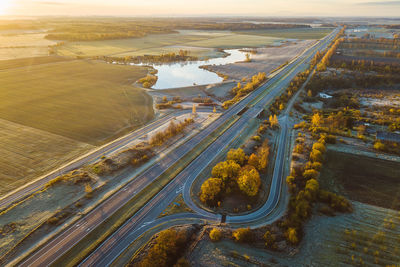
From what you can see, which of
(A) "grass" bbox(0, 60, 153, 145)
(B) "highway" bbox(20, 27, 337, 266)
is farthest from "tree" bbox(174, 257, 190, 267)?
(A) "grass" bbox(0, 60, 153, 145)

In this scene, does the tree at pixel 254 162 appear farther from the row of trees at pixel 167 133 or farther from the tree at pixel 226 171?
the row of trees at pixel 167 133

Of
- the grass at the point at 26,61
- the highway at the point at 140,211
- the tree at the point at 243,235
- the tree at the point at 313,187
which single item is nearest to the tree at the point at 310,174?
the tree at the point at 313,187

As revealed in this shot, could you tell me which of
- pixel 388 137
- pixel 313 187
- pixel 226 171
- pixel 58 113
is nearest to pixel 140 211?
pixel 226 171

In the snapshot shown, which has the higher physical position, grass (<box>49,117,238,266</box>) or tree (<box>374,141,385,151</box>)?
tree (<box>374,141,385,151</box>)

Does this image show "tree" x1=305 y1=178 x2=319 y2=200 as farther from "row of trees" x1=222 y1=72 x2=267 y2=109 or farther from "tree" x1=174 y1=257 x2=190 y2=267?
"row of trees" x1=222 y1=72 x2=267 y2=109

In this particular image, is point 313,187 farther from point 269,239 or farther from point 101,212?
point 101,212
